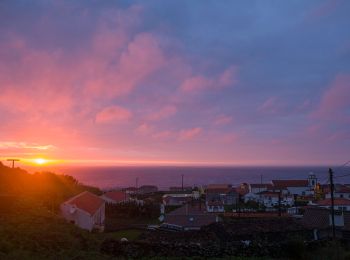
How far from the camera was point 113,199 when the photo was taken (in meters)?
60.6

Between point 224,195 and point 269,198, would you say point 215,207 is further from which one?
point 269,198

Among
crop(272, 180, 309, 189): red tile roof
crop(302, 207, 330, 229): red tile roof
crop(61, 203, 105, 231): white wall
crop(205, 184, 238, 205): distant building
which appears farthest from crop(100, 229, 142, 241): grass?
crop(272, 180, 309, 189): red tile roof

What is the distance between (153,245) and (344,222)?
2216 centimetres

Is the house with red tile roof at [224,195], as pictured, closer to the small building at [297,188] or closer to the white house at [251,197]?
the white house at [251,197]

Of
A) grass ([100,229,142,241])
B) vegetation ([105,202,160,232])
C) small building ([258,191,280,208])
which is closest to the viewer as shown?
grass ([100,229,142,241])

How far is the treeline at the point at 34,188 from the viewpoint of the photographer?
97.5 ft

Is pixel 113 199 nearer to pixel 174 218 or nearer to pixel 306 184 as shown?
pixel 174 218

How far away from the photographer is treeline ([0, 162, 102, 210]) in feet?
97.5

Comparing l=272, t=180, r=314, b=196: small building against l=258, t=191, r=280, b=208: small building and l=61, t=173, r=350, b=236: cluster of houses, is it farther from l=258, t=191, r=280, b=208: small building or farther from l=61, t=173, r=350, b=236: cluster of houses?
l=258, t=191, r=280, b=208: small building

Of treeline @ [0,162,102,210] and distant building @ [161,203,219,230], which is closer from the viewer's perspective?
treeline @ [0,162,102,210]

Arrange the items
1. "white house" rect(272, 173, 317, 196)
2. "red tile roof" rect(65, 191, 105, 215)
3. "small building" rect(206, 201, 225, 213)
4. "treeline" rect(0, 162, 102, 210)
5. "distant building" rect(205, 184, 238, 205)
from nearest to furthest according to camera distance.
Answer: "treeline" rect(0, 162, 102, 210), "red tile roof" rect(65, 191, 105, 215), "small building" rect(206, 201, 225, 213), "distant building" rect(205, 184, 238, 205), "white house" rect(272, 173, 317, 196)

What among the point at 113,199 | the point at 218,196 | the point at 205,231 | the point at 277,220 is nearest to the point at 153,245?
the point at 205,231

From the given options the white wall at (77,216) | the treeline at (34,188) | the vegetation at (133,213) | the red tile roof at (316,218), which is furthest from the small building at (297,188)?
the white wall at (77,216)

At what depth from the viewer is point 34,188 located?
35.4 metres
